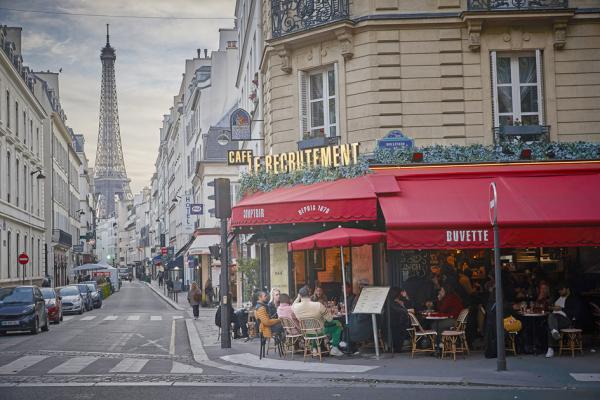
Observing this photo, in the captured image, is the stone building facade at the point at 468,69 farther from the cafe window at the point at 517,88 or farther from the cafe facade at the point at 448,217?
the cafe facade at the point at 448,217

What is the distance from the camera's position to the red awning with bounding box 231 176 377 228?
701 inches

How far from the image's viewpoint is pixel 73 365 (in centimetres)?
1636

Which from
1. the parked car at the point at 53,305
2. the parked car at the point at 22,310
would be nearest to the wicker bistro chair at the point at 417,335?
the parked car at the point at 22,310

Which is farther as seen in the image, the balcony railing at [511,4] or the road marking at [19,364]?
the balcony railing at [511,4]

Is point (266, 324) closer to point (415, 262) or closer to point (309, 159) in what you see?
point (415, 262)

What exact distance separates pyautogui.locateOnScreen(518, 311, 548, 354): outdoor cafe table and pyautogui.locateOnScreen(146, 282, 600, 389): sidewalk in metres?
0.44

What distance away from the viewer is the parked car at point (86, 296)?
42756 millimetres

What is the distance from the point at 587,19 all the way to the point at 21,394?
15.5 m

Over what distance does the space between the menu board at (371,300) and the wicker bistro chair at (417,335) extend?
2.37 feet

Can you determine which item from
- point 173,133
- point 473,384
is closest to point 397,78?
point 473,384

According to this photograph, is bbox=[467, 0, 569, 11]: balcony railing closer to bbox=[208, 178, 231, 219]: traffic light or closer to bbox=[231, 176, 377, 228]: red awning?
bbox=[231, 176, 377, 228]: red awning

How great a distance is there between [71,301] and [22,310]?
45.5 ft

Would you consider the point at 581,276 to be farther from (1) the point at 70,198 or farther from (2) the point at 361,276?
(1) the point at 70,198

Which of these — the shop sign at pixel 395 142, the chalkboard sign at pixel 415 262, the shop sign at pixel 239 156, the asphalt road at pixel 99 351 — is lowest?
the asphalt road at pixel 99 351
